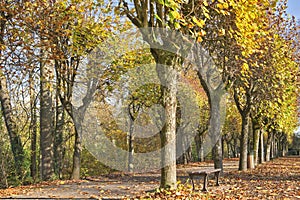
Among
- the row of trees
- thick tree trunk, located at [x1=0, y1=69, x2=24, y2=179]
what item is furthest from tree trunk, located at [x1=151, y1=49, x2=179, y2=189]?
thick tree trunk, located at [x1=0, y1=69, x2=24, y2=179]

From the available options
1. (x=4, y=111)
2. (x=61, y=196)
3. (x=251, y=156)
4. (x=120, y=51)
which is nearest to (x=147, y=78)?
(x=120, y=51)

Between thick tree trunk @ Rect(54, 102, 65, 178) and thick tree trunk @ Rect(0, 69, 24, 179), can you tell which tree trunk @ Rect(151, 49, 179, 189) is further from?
thick tree trunk @ Rect(54, 102, 65, 178)

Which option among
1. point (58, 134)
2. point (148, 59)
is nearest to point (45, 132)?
point (58, 134)

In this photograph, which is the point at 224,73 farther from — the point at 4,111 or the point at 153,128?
the point at 153,128

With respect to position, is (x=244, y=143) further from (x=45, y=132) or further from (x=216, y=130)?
(x=45, y=132)

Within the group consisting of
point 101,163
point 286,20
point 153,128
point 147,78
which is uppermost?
point 286,20

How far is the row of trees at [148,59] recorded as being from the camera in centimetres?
1066

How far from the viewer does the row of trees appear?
1066 cm

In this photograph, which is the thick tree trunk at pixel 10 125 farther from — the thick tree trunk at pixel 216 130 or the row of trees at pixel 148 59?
the thick tree trunk at pixel 216 130

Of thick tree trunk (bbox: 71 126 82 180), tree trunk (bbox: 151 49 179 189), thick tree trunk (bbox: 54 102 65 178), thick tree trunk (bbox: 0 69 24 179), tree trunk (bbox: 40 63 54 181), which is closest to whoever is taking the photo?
tree trunk (bbox: 151 49 179 189)

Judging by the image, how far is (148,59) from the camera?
969 inches

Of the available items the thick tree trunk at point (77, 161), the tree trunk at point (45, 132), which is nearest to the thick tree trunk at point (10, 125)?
the tree trunk at point (45, 132)

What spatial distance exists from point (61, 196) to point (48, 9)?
261 inches

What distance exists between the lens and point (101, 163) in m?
36.5
